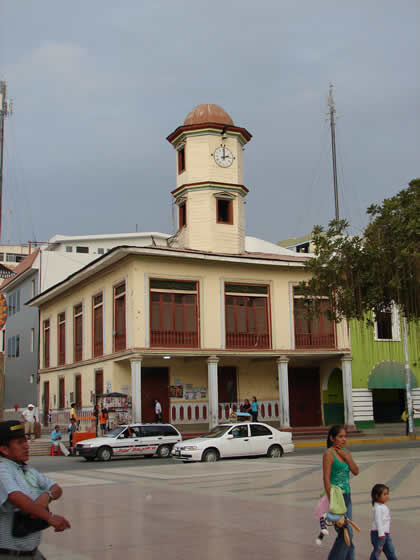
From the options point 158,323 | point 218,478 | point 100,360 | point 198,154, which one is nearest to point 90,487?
point 218,478

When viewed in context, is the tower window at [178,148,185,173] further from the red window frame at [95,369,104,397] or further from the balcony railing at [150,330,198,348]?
the red window frame at [95,369,104,397]

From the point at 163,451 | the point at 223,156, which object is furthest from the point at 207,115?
the point at 163,451

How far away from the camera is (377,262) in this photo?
64.8 feet

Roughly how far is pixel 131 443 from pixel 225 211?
48.3 feet

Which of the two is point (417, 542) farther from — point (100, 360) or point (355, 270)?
point (100, 360)

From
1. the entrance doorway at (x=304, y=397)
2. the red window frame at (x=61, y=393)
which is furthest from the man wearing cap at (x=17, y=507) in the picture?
the red window frame at (x=61, y=393)

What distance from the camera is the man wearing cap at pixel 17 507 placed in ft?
14.7

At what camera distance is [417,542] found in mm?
8320

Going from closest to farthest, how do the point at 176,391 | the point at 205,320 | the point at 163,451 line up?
1. the point at 163,451
2. the point at 205,320
3. the point at 176,391

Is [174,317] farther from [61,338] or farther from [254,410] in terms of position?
[61,338]

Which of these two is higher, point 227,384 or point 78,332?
point 78,332

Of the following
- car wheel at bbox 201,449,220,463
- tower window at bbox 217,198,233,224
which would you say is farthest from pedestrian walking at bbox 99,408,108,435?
tower window at bbox 217,198,233,224

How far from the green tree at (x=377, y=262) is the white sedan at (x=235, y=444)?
468cm

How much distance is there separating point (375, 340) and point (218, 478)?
22.7 metres
